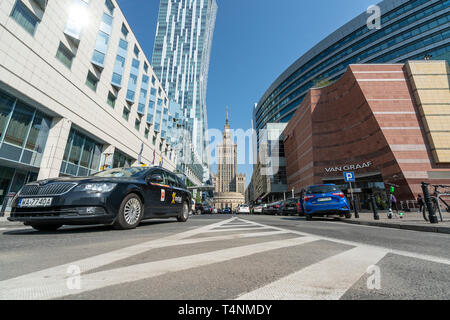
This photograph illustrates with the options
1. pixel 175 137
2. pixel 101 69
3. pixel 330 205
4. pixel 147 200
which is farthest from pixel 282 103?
pixel 147 200

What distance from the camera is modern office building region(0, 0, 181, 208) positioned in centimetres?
1191

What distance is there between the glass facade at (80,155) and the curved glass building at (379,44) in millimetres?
34796

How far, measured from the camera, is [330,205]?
8.27 metres

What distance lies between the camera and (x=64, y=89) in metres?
15.1

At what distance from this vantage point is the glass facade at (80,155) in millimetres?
16016

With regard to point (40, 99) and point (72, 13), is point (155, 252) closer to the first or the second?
point (40, 99)

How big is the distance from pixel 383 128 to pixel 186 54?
3546 inches

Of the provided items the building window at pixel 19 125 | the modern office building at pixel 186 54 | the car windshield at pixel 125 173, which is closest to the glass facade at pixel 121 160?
the building window at pixel 19 125

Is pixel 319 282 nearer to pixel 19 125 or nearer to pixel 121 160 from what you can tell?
pixel 19 125

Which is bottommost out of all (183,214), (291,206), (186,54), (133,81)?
(183,214)

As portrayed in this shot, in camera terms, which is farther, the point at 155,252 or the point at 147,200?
the point at 147,200

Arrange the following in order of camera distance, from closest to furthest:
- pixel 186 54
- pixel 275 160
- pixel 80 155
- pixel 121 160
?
pixel 80 155
pixel 121 160
pixel 275 160
pixel 186 54

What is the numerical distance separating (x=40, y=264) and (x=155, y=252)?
0.89 meters

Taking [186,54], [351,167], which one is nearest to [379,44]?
[351,167]
